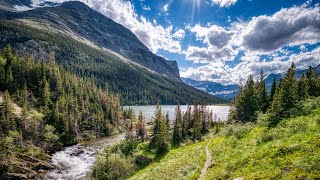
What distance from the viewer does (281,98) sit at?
108ft

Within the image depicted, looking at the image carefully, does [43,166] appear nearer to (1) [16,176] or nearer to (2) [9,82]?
(1) [16,176]

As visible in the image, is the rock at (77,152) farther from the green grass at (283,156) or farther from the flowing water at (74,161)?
the green grass at (283,156)

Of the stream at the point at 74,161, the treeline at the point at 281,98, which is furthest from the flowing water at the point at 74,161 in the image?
the treeline at the point at 281,98

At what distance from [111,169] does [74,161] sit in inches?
1043

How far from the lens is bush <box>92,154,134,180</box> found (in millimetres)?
55128

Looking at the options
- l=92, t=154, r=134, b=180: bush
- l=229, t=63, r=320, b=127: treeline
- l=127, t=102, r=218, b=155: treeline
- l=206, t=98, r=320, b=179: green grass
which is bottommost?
l=92, t=154, r=134, b=180: bush

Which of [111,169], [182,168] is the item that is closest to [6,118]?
[111,169]

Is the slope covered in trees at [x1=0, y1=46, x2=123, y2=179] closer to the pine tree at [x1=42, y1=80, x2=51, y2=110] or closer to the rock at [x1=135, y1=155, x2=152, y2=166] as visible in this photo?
the pine tree at [x1=42, y1=80, x2=51, y2=110]

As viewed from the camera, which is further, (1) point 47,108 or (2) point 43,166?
(1) point 47,108

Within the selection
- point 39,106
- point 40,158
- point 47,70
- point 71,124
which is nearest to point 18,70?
point 47,70

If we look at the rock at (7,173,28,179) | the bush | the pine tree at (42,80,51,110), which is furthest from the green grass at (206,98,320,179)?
the pine tree at (42,80,51,110)

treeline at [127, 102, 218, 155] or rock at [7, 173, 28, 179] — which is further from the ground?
treeline at [127, 102, 218, 155]

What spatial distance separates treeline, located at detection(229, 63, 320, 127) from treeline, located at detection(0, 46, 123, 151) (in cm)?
7051

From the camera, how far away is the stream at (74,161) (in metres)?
63.0
